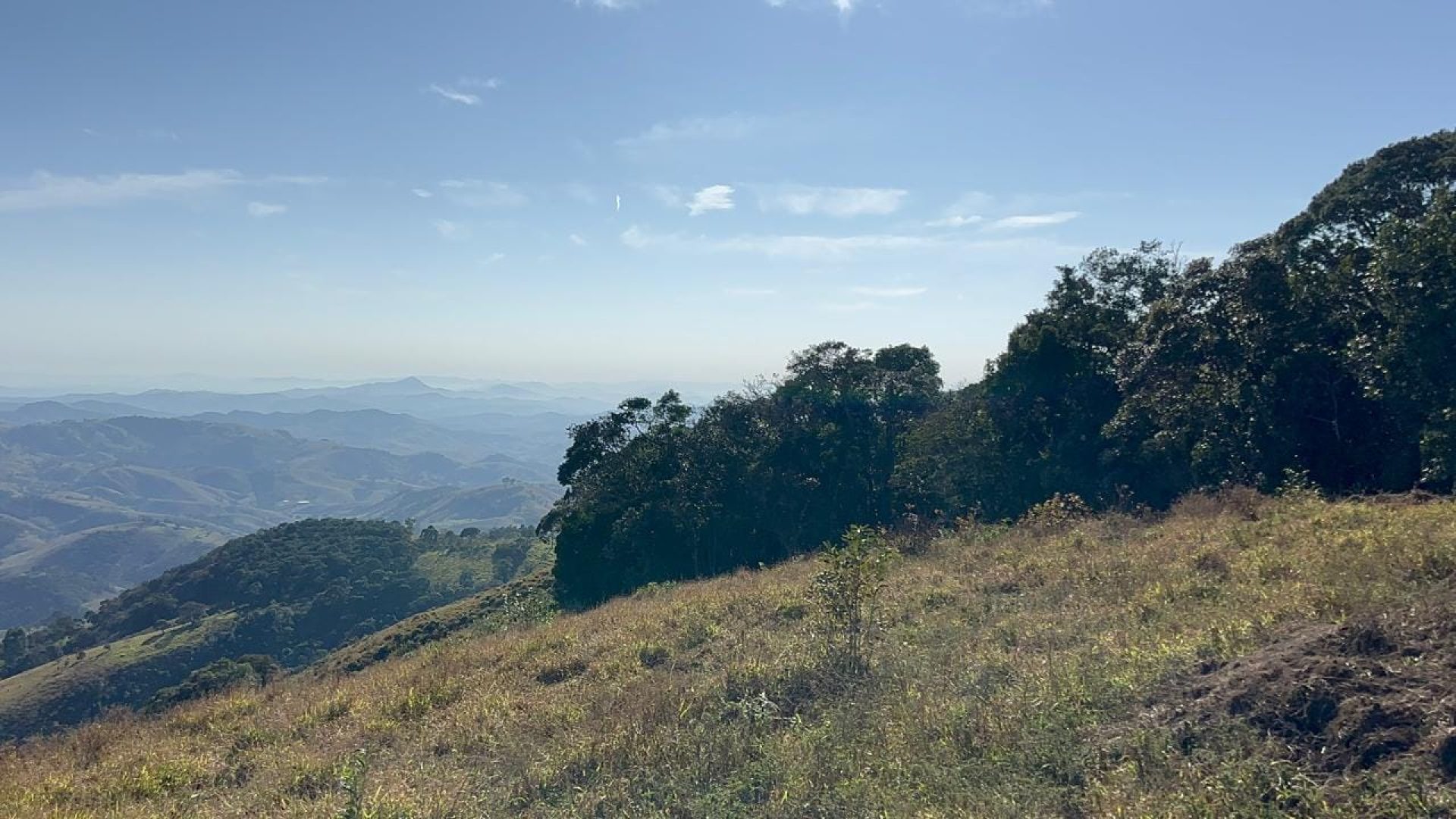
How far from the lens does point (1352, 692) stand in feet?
14.2

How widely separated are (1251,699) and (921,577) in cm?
615

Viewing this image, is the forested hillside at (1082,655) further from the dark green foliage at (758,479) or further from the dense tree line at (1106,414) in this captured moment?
the dark green foliage at (758,479)

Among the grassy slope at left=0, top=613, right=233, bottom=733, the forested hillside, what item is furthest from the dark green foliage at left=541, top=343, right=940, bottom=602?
the grassy slope at left=0, top=613, right=233, bottom=733

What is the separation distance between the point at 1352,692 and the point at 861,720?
309 centimetres

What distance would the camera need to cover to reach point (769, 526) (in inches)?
1315

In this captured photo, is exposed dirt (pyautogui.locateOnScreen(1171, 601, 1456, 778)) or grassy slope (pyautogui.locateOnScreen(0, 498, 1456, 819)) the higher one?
exposed dirt (pyautogui.locateOnScreen(1171, 601, 1456, 778))

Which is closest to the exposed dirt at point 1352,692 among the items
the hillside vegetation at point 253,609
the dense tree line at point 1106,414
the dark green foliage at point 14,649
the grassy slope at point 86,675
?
the dense tree line at point 1106,414

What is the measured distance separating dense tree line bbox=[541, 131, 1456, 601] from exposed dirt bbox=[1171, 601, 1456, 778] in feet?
31.8

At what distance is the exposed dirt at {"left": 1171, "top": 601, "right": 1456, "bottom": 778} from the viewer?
3955 millimetres

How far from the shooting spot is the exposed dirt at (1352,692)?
13.0 ft

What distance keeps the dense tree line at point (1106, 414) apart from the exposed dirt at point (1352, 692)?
382 inches

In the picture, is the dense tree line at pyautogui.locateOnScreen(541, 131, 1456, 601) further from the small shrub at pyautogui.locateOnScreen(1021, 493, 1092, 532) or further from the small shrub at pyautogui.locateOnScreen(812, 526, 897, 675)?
the small shrub at pyautogui.locateOnScreen(812, 526, 897, 675)

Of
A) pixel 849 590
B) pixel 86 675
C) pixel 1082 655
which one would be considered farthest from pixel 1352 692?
pixel 86 675

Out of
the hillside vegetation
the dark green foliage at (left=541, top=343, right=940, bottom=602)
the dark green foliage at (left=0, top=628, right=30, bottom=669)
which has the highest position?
the dark green foliage at (left=541, top=343, right=940, bottom=602)
